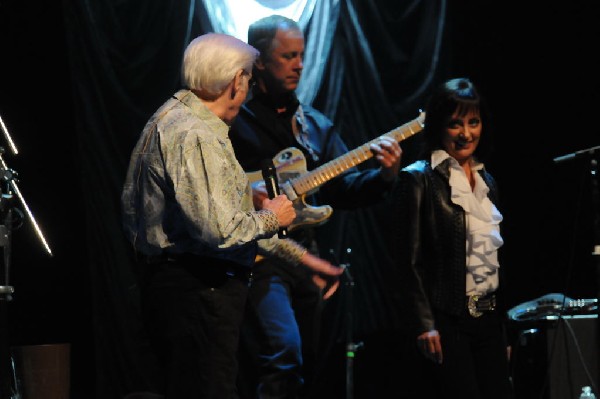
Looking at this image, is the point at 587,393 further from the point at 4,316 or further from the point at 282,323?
the point at 4,316

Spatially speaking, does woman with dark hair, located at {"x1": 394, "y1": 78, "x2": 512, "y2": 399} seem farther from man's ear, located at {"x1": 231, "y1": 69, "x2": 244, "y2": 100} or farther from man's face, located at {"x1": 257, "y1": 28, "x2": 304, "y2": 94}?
man's face, located at {"x1": 257, "y1": 28, "x2": 304, "y2": 94}

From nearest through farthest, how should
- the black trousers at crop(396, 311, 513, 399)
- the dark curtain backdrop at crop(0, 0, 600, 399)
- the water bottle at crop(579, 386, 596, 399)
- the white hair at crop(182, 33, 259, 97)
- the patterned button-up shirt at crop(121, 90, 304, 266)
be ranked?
the patterned button-up shirt at crop(121, 90, 304, 266) → the white hair at crop(182, 33, 259, 97) → the black trousers at crop(396, 311, 513, 399) → the water bottle at crop(579, 386, 596, 399) → the dark curtain backdrop at crop(0, 0, 600, 399)

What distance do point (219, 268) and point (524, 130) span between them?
339cm

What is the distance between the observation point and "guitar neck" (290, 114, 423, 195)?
4.23 meters

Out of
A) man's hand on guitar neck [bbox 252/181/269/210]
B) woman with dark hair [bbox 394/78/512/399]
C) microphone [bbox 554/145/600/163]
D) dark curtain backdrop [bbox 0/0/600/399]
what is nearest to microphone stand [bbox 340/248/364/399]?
dark curtain backdrop [bbox 0/0/600/399]

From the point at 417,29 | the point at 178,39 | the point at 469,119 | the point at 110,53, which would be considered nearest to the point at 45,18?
the point at 110,53

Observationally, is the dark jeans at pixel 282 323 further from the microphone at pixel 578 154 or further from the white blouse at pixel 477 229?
the microphone at pixel 578 154

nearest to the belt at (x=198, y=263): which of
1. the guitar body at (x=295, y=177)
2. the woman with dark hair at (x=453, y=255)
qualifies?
the woman with dark hair at (x=453, y=255)

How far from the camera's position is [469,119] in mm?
3463

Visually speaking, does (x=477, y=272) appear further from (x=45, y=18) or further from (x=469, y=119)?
(x=45, y=18)

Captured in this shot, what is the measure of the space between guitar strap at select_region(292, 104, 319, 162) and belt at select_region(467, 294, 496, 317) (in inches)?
53.8

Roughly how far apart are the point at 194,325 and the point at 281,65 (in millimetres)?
1899

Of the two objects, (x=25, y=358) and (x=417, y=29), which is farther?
(x=417, y=29)

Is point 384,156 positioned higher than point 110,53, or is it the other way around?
point 110,53
